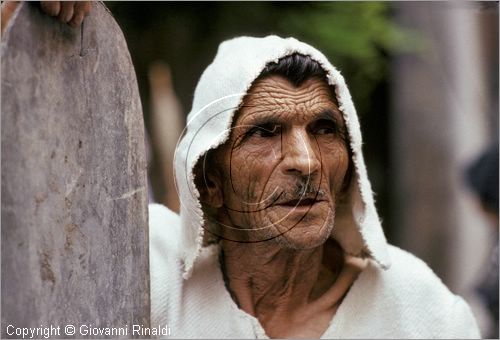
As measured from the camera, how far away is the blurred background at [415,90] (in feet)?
18.6

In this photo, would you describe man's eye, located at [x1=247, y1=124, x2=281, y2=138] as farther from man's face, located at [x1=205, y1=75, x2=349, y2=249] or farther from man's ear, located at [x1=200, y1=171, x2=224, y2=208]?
man's ear, located at [x1=200, y1=171, x2=224, y2=208]

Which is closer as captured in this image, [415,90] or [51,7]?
[51,7]

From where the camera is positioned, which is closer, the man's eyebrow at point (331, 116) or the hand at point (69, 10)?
the hand at point (69, 10)

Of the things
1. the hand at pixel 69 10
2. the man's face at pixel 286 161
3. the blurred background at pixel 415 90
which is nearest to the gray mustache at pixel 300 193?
the man's face at pixel 286 161

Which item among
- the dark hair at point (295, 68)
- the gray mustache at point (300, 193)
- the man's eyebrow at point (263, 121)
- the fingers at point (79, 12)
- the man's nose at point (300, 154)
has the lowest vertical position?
the gray mustache at point (300, 193)

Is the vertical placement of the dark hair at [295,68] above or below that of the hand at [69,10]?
below

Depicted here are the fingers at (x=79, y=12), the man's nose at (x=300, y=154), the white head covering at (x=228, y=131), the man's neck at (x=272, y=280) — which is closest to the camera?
the fingers at (x=79, y=12)

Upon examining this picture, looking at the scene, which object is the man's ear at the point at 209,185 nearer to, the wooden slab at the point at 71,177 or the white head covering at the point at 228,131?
the white head covering at the point at 228,131

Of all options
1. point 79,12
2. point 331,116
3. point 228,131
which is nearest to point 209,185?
point 228,131

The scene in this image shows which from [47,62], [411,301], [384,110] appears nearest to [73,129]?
[47,62]

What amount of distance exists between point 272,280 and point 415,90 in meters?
4.90

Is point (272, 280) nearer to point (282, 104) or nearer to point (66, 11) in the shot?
point (282, 104)

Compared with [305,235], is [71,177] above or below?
above

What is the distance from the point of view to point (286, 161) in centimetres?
235
